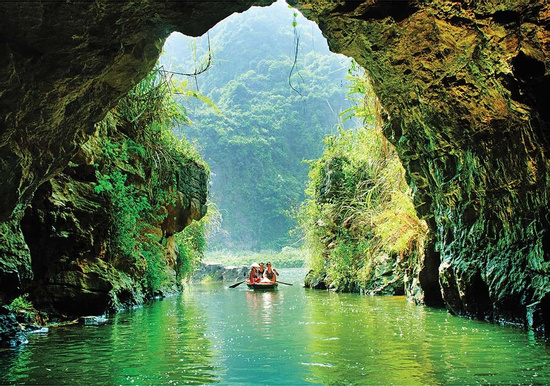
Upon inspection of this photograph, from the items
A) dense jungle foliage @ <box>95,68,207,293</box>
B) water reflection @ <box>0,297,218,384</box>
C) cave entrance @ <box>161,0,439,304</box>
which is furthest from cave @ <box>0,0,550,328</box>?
cave entrance @ <box>161,0,439,304</box>

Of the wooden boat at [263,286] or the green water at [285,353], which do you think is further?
the wooden boat at [263,286]

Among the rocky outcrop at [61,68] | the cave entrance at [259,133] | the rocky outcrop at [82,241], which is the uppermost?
the cave entrance at [259,133]

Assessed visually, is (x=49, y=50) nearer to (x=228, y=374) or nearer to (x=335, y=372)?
(x=228, y=374)

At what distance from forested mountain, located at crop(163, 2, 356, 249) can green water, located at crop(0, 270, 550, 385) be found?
211 feet

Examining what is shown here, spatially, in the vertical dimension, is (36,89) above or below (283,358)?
above

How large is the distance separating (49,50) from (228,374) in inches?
124

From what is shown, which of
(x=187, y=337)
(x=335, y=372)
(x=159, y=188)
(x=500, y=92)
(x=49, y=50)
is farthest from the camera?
(x=159, y=188)

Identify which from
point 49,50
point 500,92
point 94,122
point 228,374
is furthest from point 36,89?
Answer: point 500,92

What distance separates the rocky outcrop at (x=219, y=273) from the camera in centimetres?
3011

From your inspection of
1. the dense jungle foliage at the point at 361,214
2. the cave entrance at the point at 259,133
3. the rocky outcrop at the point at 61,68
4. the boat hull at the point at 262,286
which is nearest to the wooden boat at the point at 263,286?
the boat hull at the point at 262,286

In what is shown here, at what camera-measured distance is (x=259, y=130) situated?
87.8 m

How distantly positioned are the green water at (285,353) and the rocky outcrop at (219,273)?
2201 cm

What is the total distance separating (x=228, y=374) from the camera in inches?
172

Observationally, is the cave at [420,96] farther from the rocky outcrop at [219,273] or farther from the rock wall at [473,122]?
the rocky outcrop at [219,273]
